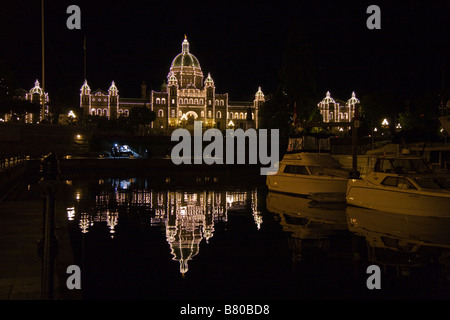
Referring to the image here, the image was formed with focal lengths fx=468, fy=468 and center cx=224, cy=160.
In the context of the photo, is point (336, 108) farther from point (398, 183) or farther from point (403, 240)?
point (403, 240)

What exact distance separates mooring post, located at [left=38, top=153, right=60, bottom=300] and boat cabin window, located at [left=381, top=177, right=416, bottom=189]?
14.0m

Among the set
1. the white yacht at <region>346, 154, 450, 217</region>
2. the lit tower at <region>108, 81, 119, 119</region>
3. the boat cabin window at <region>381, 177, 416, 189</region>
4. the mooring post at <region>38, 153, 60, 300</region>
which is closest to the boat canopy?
the white yacht at <region>346, 154, 450, 217</region>

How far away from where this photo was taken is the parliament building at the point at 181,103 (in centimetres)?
15812

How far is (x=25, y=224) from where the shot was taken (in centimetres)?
1341

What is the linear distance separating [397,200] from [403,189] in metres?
0.50

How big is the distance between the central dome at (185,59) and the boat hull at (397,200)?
16435 centimetres

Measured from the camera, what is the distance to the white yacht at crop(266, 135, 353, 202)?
77.6 feet

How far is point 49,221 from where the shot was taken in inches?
311

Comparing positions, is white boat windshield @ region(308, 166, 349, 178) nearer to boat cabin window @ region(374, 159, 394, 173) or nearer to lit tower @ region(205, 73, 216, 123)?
boat cabin window @ region(374, 159, 394, 173)

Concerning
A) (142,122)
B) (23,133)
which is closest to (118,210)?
(23,133)

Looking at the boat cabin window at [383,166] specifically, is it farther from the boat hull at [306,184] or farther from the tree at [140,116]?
the tree at [140,116]

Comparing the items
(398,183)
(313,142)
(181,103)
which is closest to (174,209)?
(398,183)

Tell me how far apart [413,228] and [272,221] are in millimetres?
4997

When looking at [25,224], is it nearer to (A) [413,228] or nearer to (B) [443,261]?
(B) [443,261]
